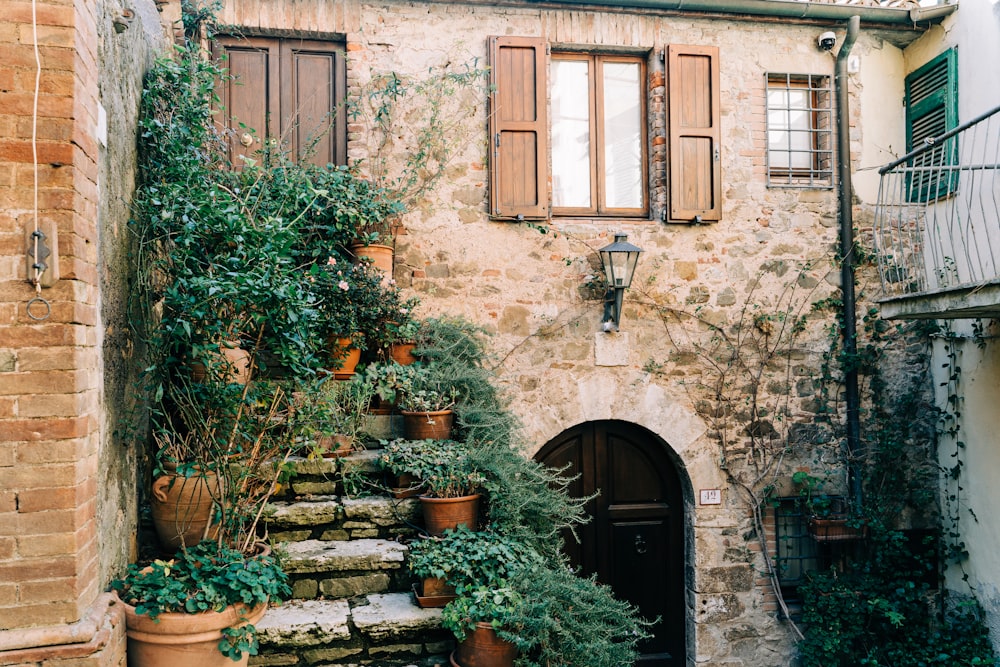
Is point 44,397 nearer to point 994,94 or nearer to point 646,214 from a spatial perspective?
point 646,214

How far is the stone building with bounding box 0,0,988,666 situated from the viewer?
6.06m

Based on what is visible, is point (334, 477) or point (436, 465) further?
point (334, 477)

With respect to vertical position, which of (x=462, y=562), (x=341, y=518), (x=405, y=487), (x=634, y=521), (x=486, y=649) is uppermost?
(x=405, y=487)

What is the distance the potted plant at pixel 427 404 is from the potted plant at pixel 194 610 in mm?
1850

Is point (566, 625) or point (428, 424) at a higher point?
point (428, 424)

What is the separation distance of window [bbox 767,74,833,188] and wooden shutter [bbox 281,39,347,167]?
3573 millimetres

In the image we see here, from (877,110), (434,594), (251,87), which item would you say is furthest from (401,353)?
(877,110)

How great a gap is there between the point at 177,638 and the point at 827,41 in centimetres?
643

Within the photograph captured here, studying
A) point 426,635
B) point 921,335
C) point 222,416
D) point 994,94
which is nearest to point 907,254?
point 921,335

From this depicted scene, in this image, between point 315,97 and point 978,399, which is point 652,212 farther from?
point 978,399

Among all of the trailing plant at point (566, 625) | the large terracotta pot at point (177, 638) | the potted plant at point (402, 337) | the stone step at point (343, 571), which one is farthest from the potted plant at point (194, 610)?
the potted plant at point (402, 337)

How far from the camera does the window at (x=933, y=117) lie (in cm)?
632

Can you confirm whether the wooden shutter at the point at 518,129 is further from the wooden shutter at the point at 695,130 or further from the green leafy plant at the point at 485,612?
the green leafy plant at the point at 485,612

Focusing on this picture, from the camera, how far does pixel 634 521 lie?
648 cm
